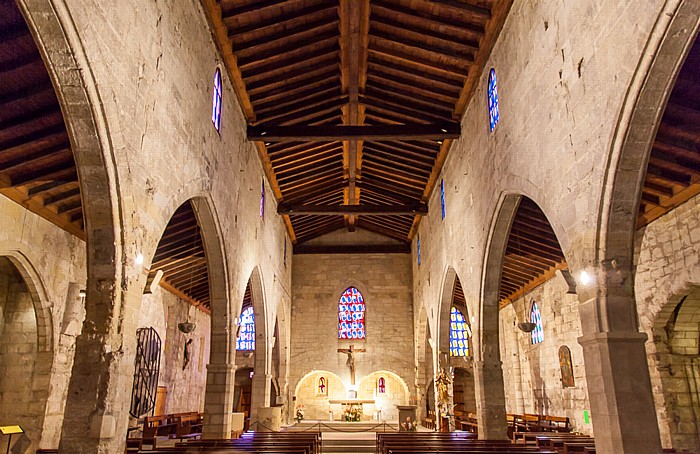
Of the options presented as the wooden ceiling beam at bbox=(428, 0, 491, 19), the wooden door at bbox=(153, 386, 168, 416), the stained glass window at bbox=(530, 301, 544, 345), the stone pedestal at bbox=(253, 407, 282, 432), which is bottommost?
the stone pedestal at bbox=(253, 407, 282, 432)

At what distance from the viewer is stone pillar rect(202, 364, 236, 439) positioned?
10528 mm

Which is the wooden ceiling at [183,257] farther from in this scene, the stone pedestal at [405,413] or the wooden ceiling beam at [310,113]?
the stone pedestal at [405,413]

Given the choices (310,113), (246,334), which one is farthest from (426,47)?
(246,334)

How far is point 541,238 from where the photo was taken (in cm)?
1275

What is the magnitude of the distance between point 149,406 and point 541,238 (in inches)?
423

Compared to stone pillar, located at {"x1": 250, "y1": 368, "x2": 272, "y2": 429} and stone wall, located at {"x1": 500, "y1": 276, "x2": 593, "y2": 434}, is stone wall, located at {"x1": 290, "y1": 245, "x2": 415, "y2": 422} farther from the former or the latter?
stone pillar, located at {"x1": 250, "y1": 368, "x2": 272, "y2": 429}

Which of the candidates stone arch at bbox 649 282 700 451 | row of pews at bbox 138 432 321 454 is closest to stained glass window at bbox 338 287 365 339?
row of pews at bbox 138 432 321 454

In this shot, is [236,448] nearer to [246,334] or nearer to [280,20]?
[280,20]

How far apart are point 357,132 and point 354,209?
191 inches

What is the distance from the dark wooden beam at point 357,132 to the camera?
12.5m

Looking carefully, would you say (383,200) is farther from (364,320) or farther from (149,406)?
(149,406)

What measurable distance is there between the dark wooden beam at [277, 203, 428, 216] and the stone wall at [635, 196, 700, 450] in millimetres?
8577

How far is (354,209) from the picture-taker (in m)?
17.2

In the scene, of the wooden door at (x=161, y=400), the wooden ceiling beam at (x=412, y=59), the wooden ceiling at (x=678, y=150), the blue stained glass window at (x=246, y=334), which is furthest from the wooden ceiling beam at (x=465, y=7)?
the blue stained glass window at (x=246, y=334)
